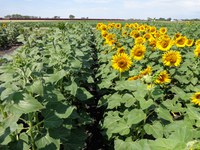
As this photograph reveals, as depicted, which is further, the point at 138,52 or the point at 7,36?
the point at 7,36

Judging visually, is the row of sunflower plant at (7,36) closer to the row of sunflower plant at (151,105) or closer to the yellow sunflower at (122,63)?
the row of sunflower plant at (151,105)

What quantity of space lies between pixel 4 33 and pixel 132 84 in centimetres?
1789

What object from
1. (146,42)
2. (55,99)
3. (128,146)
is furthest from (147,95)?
(146,42)

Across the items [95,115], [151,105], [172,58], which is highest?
[172,58]

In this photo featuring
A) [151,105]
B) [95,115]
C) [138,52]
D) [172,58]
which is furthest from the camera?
[95,115]

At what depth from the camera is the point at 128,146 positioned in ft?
10.4

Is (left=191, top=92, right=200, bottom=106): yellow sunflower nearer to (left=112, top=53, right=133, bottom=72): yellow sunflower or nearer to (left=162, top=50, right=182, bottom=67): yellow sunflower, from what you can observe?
(left=112, top=53, right=133, bottom=72): yellow sunflower

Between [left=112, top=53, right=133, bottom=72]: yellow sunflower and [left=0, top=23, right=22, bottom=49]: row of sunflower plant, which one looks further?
[left=0, top=23, right=22, bottom=49]: row of sunflower plant

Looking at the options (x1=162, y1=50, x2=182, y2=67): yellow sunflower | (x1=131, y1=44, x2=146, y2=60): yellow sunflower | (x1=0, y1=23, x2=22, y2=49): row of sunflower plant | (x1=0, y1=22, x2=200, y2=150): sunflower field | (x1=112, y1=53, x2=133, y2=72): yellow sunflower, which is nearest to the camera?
(x1=0, y1=22, x2=200, y2=150): sunflower field

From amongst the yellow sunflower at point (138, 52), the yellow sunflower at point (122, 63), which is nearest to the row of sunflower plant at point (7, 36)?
the yellow sunflower at point (138, 52)

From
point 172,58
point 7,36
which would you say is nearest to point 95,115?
point 172,58

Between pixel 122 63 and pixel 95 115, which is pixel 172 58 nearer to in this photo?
pixel 122 63

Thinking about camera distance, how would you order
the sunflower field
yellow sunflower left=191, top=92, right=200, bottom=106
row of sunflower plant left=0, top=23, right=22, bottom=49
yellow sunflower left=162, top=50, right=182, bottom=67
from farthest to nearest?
row of sunflower plant left=0, top=23, right=22, bottom=49
yellow sunflower left=162, top=50, right=182, bottom=67
yellow sunflower left=191, top=92, right=200, bottom=106
the sunflower field

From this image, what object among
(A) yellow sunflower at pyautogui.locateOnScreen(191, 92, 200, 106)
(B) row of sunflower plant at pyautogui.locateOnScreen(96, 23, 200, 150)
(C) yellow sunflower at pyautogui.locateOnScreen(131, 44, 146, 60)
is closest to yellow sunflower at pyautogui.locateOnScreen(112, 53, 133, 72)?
(B) row of sunflower plant at pyautogui.locateOnScreen(96, 23, 200, 150)
